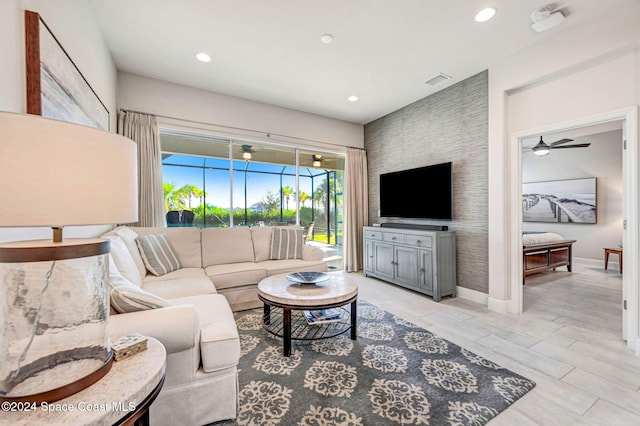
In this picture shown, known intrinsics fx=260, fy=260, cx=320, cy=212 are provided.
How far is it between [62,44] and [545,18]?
3.68m

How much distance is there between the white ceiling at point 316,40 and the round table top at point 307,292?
2.39m

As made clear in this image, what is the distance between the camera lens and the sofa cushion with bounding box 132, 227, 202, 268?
3.14 meters

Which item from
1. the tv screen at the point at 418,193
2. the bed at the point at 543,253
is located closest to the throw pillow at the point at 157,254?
the tv screen at the point at 418,193

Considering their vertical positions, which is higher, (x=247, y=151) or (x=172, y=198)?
(x=247, y=151)

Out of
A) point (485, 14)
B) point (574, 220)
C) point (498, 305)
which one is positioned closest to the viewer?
point (485, 14)

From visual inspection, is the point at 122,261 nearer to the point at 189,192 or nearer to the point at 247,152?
the point at 189,192

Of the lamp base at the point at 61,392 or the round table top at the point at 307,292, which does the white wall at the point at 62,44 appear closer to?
the lamp base at the point at 61,392

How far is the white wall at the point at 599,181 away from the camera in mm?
5039

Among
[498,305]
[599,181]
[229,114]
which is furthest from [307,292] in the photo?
[599,181]

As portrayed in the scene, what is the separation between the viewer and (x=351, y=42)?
2658 mm

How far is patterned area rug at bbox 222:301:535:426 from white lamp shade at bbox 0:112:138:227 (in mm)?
1388

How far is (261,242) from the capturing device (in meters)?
3.66

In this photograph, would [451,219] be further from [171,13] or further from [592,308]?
[171,13]

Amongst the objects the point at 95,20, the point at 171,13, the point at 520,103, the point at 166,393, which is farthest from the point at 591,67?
the point at 95,20
